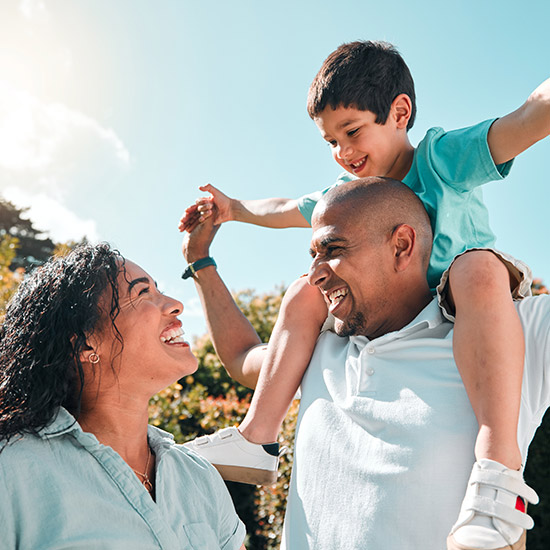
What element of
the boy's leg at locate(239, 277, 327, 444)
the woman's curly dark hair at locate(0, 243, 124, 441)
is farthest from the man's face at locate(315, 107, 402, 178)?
the woman's curly dark hair at locate(0, 243, 124, 441)

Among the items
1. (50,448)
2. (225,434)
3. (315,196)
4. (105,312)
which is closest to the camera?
(50,448)

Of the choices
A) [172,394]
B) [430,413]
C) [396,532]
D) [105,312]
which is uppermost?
[172,394]

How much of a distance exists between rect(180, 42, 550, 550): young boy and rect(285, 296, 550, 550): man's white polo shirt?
12 centimetres

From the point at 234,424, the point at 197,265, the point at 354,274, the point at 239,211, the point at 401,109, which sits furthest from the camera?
the point at 234,424

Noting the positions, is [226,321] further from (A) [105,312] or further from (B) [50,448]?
(B) [50,448]

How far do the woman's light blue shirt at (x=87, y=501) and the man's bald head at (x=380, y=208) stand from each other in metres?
1.09

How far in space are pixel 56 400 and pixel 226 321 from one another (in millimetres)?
1275

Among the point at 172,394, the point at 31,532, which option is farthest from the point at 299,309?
the point at 172,394

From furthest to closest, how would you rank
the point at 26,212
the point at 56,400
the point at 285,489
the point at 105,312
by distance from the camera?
the point at 26,212 < the point at 285,489 < the point at 105,312 < the point at 56,400

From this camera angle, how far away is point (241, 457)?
7.95 feet

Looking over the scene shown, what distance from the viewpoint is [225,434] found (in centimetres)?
245

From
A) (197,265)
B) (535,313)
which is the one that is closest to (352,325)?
(535,313)

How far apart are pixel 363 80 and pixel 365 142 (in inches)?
11.5

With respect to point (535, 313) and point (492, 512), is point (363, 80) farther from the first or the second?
point (492, 512)
